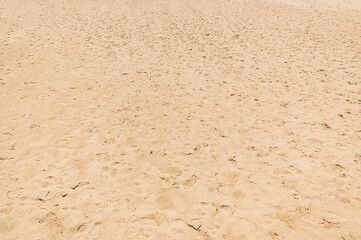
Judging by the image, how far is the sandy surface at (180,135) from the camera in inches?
179

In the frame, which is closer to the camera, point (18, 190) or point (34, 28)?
point (18, 190)

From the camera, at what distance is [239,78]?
9.62 meters

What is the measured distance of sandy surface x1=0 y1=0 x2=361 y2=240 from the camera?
179 inches

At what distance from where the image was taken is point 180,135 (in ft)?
22.1

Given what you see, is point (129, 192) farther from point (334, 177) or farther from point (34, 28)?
point (34, 28)

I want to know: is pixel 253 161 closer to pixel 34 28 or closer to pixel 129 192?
pixel 129 192

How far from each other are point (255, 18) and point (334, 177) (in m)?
13.6

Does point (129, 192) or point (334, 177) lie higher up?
point (334, 177)

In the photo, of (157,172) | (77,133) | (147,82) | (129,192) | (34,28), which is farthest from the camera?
(34,28)

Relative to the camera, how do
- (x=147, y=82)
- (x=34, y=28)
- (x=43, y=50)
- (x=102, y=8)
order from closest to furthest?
(x=147, y=82)
(x=43, y=50)
(x=34, y=28)
(x=102, y=8)

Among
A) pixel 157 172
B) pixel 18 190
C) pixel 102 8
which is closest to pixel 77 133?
pixel 18 190

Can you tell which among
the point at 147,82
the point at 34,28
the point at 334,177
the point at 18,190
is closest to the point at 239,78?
the point at 147,82

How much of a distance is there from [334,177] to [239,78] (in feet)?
16.6

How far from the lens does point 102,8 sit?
757 inches
